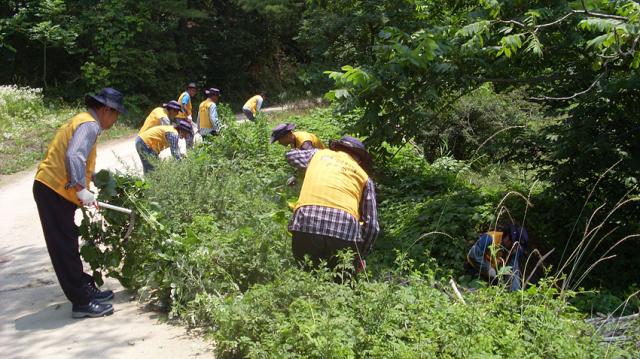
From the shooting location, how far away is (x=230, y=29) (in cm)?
3014

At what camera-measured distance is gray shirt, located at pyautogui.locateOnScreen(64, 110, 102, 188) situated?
16.3ft

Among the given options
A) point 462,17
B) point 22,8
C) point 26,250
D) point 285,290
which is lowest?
point 26,250

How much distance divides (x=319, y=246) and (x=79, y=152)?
2.04 meters

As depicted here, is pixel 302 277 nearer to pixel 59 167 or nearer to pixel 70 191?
pixel 70 191

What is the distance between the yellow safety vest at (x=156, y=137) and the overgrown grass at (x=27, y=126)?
6045mm

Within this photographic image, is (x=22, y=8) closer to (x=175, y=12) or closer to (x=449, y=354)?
(x=175, y=12)

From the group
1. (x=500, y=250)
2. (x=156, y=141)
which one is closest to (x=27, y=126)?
(x=156, y=141)

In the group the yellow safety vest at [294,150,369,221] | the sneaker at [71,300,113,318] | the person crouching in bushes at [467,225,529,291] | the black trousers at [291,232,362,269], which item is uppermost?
Answer: the yellow safety vest at [294,150,369,221]

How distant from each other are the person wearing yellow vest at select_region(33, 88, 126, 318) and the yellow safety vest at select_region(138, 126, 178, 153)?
3683 millimetres

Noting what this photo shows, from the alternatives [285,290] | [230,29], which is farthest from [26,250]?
[230,29]

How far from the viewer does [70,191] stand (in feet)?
16.8

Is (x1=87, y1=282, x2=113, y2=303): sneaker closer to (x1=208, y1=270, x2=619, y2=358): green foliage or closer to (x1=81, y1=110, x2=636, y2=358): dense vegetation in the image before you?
(x1=81, y1=110, x2=636, y2=358): dense vegetation

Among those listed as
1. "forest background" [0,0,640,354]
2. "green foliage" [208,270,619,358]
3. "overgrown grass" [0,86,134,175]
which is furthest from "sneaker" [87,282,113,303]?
"overgrown grass" [0,86,134,175]

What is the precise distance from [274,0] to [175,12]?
166 inches
